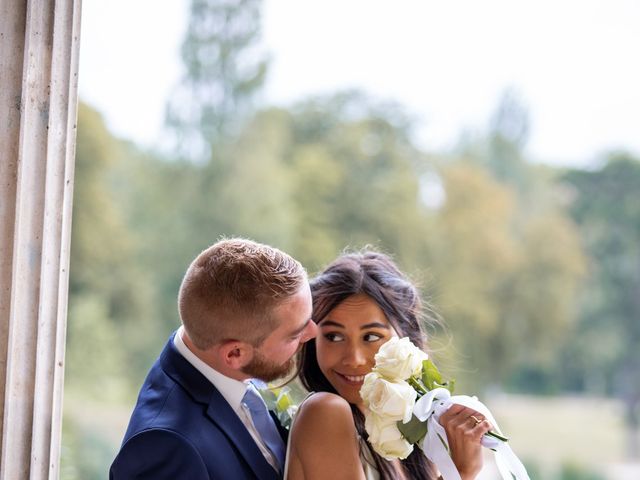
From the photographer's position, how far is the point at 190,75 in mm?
17016

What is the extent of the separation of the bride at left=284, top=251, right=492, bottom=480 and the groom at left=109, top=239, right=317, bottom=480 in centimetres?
11

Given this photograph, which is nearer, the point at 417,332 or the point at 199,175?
the point at 417,332

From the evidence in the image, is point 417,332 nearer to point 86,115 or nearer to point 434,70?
point 86,115

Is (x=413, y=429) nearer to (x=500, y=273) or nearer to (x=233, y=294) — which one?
(x=233, y=294)

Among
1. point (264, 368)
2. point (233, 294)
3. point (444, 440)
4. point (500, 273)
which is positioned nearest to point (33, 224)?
point (233, 294)

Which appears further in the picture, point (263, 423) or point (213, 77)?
point (213, 77)

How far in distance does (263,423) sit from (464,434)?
409 mm

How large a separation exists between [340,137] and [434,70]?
13.3 ft

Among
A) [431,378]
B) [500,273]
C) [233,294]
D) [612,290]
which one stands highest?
[233,294]

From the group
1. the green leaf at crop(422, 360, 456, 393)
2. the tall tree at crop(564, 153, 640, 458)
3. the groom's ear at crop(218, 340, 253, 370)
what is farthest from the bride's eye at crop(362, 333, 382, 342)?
the tall tree at crop(564, 153, 640, 458)

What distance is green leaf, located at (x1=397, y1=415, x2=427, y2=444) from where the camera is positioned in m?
1.62

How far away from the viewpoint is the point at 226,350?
154 cm

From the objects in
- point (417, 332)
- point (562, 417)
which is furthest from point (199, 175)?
point (417, 332)

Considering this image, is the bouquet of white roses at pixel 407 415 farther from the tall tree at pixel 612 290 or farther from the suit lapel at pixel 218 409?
the tall tree at pixel 612 290
